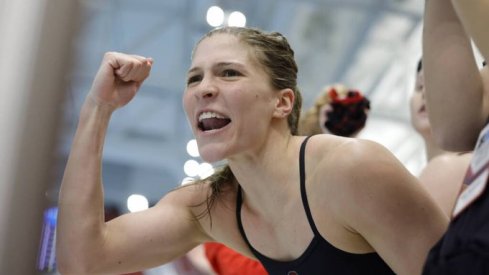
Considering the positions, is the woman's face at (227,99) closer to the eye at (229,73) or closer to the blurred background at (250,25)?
the eye at (229,73)

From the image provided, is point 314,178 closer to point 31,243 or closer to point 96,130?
point 96,130

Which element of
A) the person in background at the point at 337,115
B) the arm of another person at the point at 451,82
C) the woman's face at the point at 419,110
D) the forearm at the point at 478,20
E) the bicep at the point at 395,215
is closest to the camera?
the forearm at the point at 478,20

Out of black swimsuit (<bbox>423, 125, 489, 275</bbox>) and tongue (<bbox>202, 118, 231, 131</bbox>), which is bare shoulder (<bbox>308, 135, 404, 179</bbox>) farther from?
black swimsuit (<bbox>423, 125, 489, 275</bbox>)

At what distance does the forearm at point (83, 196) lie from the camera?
67.7 inches

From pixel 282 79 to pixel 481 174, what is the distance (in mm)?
991

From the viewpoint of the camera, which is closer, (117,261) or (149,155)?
(117,261)

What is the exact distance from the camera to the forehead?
173cm

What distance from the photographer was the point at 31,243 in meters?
0.53

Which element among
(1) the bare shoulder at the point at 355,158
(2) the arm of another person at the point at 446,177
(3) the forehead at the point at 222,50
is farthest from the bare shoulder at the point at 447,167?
(3) the forehead at the point at 222,50

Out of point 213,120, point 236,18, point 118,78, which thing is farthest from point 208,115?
point 236,18

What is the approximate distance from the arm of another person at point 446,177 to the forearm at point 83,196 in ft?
2.78

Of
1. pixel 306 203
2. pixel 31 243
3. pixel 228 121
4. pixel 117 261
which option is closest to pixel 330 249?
pixel 306 203

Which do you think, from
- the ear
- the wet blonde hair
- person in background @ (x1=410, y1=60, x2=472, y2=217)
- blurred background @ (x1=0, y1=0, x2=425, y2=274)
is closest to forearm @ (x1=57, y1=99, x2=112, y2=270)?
the wet blonde hair

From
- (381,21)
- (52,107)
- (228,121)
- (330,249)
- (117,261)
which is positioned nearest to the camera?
(52,107)
